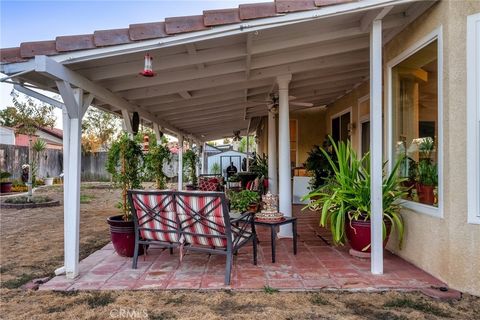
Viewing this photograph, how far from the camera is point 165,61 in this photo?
13.7 ft

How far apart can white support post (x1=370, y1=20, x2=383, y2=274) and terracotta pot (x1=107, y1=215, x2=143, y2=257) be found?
2792mm

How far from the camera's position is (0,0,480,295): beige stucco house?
3215 millimetres

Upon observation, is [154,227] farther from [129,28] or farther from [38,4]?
[38,4]

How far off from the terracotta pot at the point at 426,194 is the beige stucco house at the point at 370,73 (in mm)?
27

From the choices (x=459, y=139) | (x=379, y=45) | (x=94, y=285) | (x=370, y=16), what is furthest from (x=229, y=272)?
(x=370, y=16)

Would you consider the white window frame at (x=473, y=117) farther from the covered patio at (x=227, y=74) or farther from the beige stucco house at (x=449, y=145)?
the covered patio at (x=227, y=74)

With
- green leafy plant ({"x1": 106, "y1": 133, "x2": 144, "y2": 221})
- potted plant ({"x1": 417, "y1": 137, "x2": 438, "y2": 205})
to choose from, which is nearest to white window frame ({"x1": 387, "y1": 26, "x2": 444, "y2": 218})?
potted plant ({"x1": 417, "y1": 137, "x2": 438, "y2": 205})

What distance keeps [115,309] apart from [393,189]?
3.32 m

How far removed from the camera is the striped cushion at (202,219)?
3580mm

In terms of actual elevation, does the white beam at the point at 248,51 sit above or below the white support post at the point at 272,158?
above

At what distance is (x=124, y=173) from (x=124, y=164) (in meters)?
0.13

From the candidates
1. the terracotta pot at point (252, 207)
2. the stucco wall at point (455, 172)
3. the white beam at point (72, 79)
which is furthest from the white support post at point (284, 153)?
the white beam at point (72, 79)

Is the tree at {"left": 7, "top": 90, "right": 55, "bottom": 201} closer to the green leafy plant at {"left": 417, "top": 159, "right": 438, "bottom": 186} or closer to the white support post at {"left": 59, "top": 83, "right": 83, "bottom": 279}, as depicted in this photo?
the white support post at {"left": 59, "top": 83, "right": 83, "bottom": 279}

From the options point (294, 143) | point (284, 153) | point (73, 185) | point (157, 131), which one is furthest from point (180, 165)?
point (73, 185)
